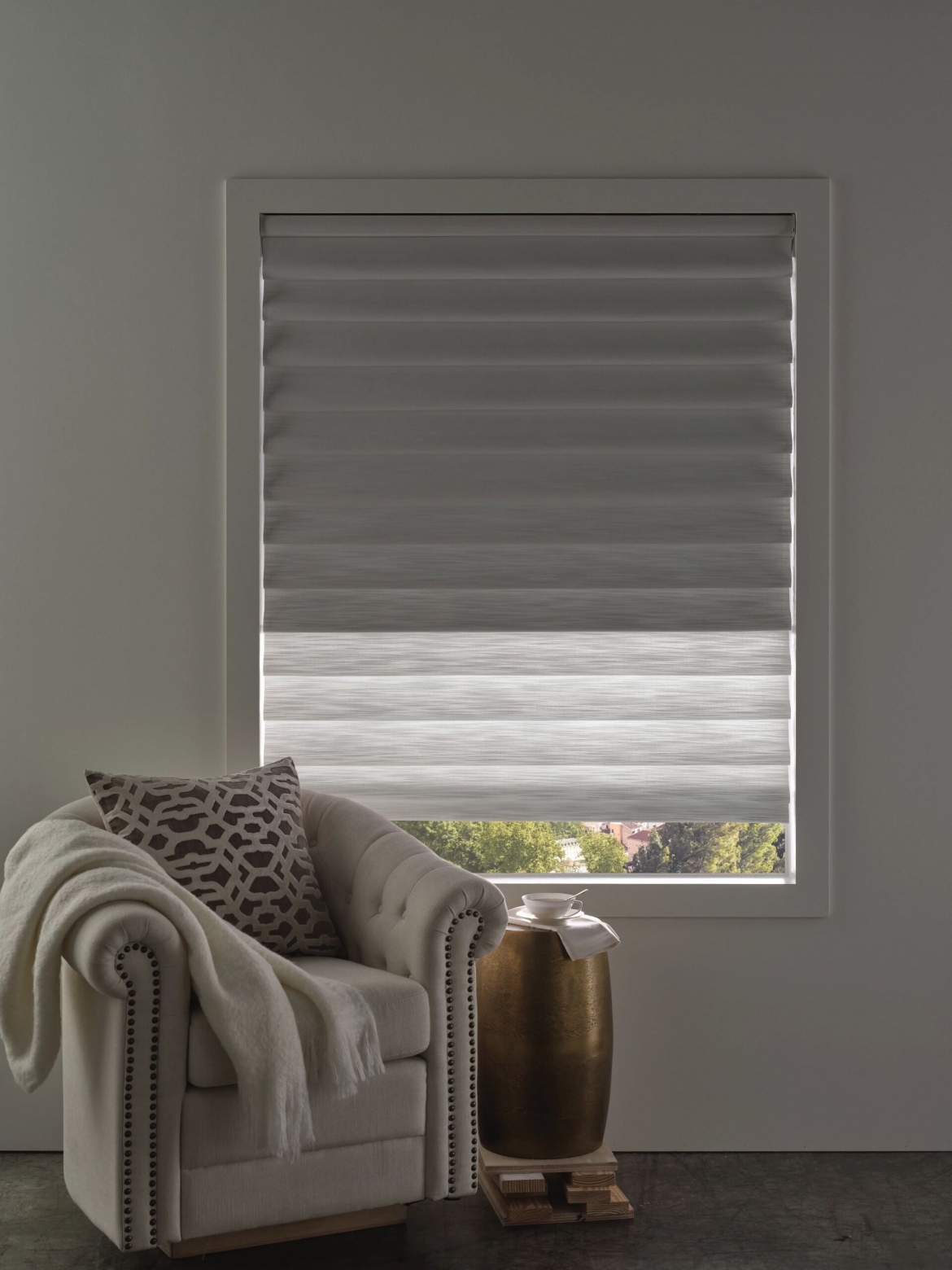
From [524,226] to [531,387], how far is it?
0.44m

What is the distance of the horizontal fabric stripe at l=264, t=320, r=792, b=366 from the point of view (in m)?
3.06

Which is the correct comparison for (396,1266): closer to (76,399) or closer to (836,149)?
(76,399)

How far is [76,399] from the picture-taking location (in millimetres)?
3049

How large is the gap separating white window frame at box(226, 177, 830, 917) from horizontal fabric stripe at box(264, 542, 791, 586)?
0.39ft

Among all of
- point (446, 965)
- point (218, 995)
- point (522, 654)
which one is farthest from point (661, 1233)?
point (522, 654)

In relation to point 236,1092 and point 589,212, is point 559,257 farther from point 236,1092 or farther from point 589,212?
point 236,1092

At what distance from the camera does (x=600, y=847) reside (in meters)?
3.24

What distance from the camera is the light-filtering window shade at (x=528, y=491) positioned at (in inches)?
120

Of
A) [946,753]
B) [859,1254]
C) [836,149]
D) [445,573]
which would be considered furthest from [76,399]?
[859,1254]

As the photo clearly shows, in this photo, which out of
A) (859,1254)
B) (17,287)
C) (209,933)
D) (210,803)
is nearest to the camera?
(209,933)

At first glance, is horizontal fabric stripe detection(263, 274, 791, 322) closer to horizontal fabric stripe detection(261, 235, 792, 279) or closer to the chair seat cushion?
horizontal fabric stripe detection(261, 235, 792, 279)

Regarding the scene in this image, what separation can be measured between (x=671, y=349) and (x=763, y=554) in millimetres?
610

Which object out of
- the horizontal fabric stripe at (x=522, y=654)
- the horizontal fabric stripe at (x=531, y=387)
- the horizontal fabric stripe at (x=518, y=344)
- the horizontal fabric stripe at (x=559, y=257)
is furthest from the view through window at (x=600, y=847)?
the horizontal fabric stripe at (x=559, y=257)

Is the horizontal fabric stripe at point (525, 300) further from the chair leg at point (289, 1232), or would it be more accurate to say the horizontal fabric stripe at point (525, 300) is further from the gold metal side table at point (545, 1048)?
the chair leg at point (289, 1232)
